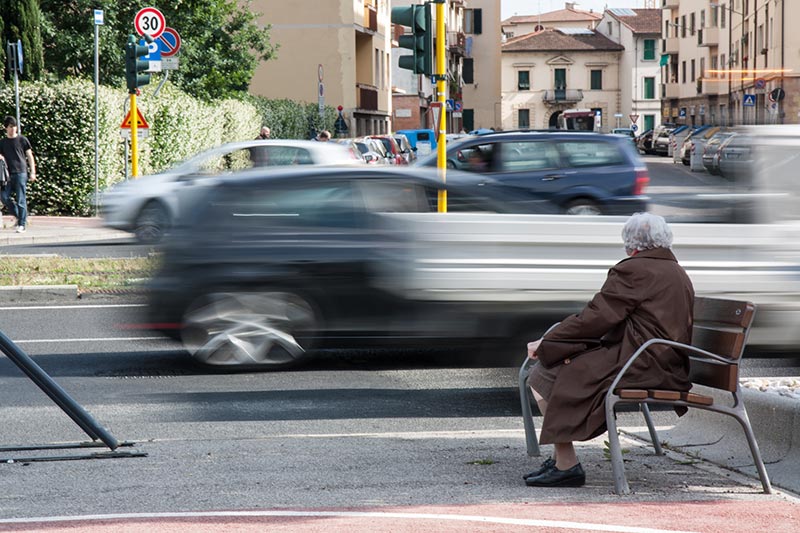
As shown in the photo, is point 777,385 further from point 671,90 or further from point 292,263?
point 671,90

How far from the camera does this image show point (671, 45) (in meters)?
110

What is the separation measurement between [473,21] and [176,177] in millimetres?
90344

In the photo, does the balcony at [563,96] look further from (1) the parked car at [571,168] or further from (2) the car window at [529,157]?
(2) the car window at [529,157]

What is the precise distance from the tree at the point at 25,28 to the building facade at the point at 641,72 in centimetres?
9548

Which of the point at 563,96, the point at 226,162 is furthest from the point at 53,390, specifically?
the point at 563,96

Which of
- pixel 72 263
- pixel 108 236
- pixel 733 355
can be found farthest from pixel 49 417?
pixel 108 236

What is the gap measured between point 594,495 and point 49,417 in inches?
155

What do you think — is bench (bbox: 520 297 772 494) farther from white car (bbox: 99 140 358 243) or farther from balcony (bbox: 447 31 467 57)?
balcony (bbox: 447 31 467 57)

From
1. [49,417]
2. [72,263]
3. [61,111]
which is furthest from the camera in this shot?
[61,111]

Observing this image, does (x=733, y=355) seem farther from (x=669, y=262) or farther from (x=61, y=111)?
(x=61, y=111)

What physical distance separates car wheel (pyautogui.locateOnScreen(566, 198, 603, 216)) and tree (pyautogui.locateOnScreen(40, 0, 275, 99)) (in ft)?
70.0

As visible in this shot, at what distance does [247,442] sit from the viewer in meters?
7.37

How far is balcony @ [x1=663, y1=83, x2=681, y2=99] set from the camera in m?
106

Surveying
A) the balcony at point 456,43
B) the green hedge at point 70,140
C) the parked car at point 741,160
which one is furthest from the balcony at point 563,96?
the parked car at point 741,160
